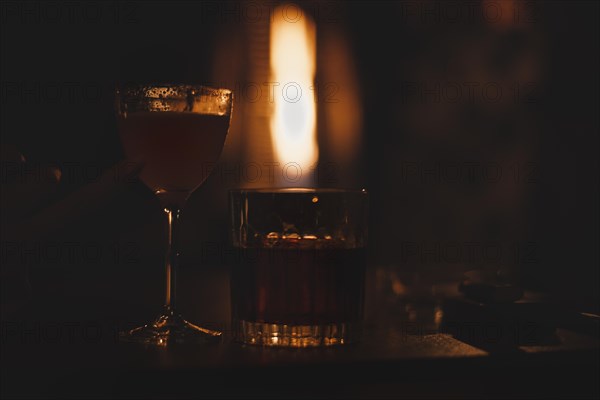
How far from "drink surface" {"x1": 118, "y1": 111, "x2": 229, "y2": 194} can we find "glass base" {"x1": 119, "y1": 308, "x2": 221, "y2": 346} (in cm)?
15

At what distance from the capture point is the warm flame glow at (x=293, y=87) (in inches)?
153

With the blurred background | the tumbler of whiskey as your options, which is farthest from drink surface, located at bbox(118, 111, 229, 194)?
the blurred background

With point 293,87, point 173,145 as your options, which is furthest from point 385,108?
point 173,145

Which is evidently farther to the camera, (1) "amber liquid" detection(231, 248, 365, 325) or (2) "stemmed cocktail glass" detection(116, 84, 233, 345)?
(2) "stemmed cocktail glass" detection(116, 84, 233, 345)

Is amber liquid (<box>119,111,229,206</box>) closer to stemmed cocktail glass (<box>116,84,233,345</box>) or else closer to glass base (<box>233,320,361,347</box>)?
stemmed cocktail glass (<box>116,84,233,345</box>)

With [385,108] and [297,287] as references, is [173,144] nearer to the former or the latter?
[297,287]

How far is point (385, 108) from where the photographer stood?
153 inches

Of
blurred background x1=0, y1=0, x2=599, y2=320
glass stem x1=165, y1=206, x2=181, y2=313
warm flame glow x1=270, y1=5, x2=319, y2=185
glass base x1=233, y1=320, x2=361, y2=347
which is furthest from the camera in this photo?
warm flame glow x1=270, y1=5, x2=319, y2=185

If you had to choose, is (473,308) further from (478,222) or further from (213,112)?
(478,222)

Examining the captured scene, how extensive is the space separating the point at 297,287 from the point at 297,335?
0.05m

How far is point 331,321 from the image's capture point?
76 cm

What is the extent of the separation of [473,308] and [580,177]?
128cm

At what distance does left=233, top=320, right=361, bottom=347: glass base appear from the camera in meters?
0.74

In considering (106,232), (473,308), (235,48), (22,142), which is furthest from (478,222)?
(473,308)
